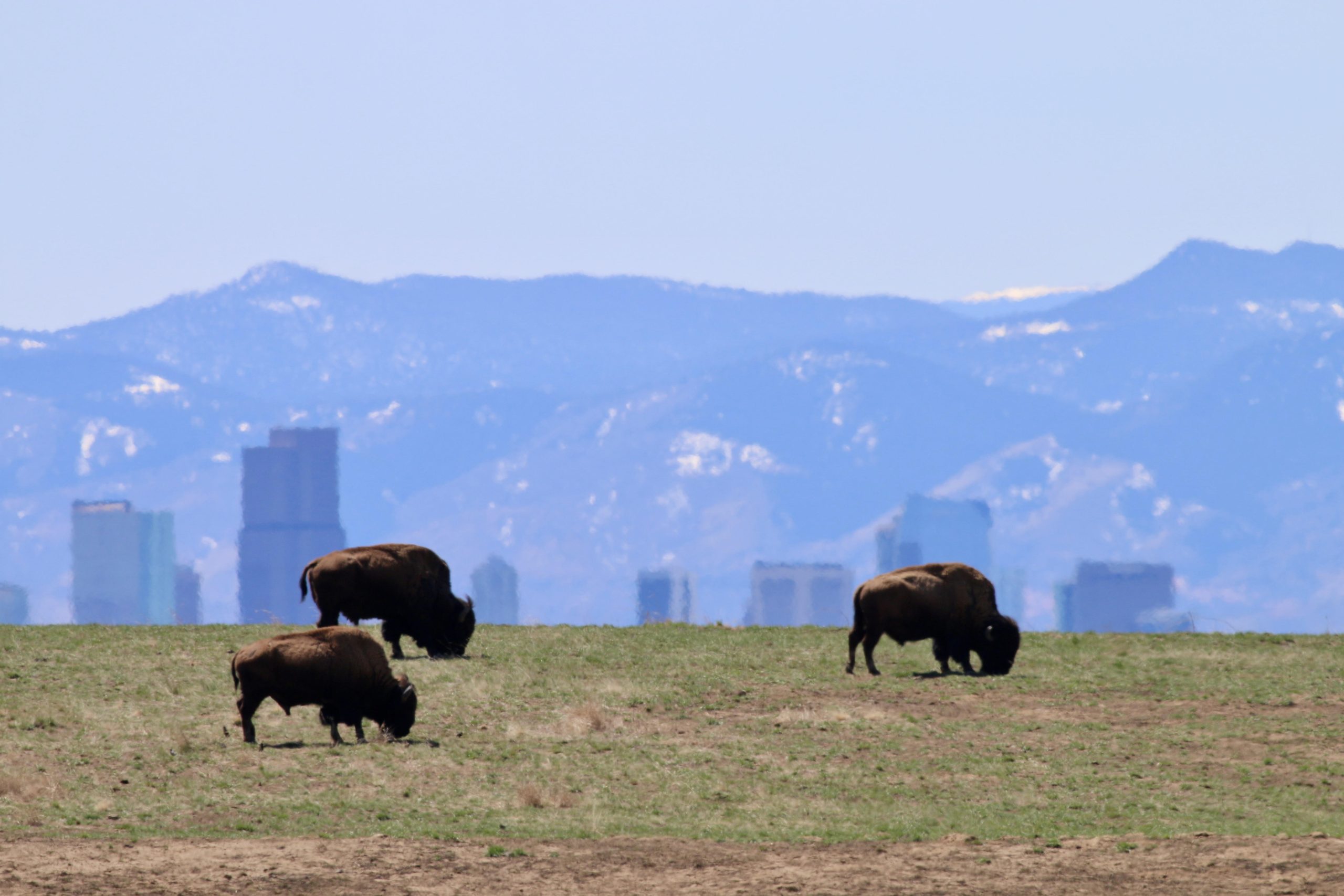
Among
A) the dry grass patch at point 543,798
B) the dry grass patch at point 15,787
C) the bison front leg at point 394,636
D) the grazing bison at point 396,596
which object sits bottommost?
the dry grass patch at point 543,798

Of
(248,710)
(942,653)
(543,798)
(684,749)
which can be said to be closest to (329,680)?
(248,710)

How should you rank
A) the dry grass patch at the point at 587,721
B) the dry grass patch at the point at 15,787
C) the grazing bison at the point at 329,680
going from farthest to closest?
the dry grass patch at the point at 587,721
the grazing bison at the point at 329,680
the dry grass patch at the point at 15,787

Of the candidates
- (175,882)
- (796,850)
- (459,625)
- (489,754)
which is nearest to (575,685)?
(459,625)

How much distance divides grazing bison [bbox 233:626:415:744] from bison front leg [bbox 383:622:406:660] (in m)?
7.33

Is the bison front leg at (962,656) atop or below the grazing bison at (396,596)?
below

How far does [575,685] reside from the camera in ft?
97.4

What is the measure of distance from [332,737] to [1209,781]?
12086 mm

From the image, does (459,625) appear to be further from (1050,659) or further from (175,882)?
(175,882)

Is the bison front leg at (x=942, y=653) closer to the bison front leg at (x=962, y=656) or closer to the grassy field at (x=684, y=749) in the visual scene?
the bison front leg at (x=962, y=656)

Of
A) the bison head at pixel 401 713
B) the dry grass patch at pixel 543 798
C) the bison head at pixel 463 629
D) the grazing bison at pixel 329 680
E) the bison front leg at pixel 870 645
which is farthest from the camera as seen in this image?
the bison head at pixel 463 629

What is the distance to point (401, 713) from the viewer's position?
24.6 metres

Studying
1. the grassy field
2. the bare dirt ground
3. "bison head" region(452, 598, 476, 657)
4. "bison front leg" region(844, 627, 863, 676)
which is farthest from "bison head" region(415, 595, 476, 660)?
the bare dirt ground

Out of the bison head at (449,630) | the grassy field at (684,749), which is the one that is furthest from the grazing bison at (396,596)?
the grassy field at (684,749)

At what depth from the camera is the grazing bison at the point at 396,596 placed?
1229 inches
